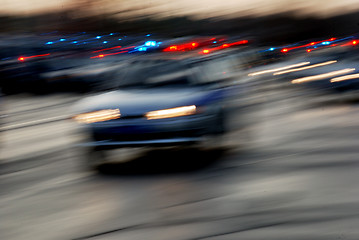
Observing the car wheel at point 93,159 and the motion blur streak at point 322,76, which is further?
the motion blur streak at point 322,76

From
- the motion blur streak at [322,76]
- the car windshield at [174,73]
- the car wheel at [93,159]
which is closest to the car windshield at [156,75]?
the car windshield at [174,73]

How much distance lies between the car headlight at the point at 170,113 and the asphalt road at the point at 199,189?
623mm

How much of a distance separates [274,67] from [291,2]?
95.2 meters

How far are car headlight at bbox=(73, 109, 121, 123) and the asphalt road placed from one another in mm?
624

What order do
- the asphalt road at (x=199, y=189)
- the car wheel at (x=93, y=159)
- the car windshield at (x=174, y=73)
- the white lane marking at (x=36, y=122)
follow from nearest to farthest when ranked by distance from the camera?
the asphalt road at (x=199, y=189)
the car wheel at (x=93, y=159)
the car windshield at (x=174, y=73)
the white lane marking at (x=36, y=122)

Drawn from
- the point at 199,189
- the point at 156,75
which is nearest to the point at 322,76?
the point at 156,75

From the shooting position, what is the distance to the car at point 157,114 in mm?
9969

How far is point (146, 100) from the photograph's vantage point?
33.9 ft

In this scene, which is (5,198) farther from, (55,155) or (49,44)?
(49,44)

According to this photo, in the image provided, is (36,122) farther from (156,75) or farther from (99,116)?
(99,116)

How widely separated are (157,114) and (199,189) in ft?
6.71

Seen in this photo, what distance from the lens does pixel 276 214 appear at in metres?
6.69

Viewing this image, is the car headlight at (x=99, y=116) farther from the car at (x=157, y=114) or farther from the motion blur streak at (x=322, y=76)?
the motion blur streak at (x=322, y=76)

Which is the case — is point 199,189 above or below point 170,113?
below
